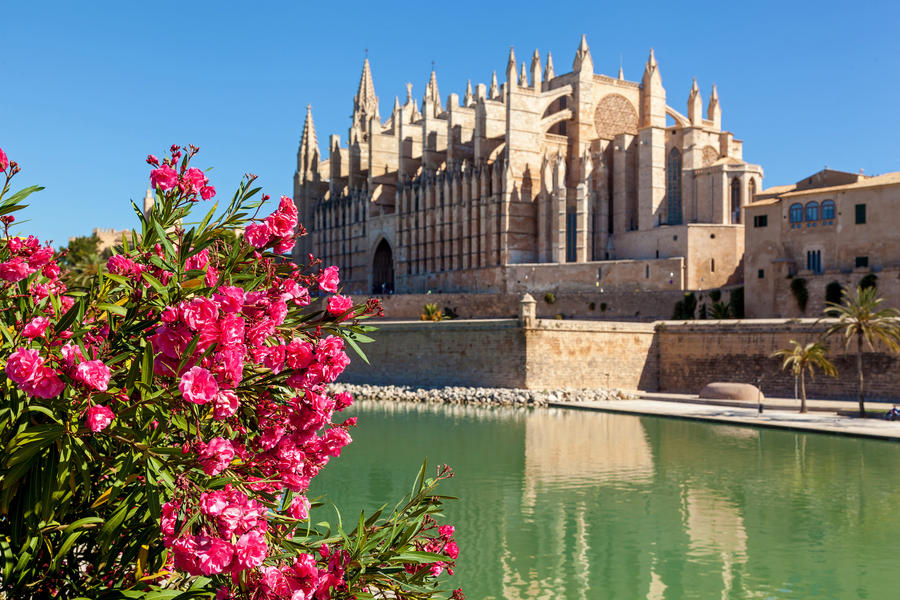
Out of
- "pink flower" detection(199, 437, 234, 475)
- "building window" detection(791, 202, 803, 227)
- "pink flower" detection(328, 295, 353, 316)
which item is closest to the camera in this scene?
"pink flower" detection(199, 437, 234, 475)

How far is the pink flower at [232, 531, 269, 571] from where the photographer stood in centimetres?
351

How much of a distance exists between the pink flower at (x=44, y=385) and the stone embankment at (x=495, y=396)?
3030 centimetres

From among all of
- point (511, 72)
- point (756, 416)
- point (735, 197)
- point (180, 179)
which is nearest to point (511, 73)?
point (511, 72)

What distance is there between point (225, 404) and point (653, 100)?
51004 millimetres

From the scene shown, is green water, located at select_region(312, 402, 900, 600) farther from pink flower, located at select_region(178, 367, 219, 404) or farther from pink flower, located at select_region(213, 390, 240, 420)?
pink flower, located at select_region(178, 367, 219, 404)

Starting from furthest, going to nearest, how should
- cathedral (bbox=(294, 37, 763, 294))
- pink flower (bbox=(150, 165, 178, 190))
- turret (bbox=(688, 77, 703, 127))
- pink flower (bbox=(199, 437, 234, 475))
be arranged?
turret (bbox=(688, 77, 703, 127))
cathedral (bbox=(294, 37, 763, 294))
pink flower (bbox=(150, 165, 178, 190))
pink flower (bbox=(199, 437, 234, 475))

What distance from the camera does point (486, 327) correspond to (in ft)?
121

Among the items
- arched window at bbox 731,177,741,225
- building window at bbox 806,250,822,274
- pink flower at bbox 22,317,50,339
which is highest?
arched window at bbox 731,177,741,225

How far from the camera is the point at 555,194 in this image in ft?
160

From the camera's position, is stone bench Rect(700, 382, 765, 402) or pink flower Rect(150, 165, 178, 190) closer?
pink flower Rect(150, 165, 178, 190)

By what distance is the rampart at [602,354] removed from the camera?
3338 cm

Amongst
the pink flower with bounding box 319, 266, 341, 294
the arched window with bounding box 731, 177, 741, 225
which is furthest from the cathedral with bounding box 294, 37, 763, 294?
the pink flower with bounding box 319, 266, 341, 294

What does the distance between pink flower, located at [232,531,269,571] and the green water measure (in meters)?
7.47

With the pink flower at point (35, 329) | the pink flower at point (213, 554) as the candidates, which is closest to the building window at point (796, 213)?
the pink flower at point (213, 554)
